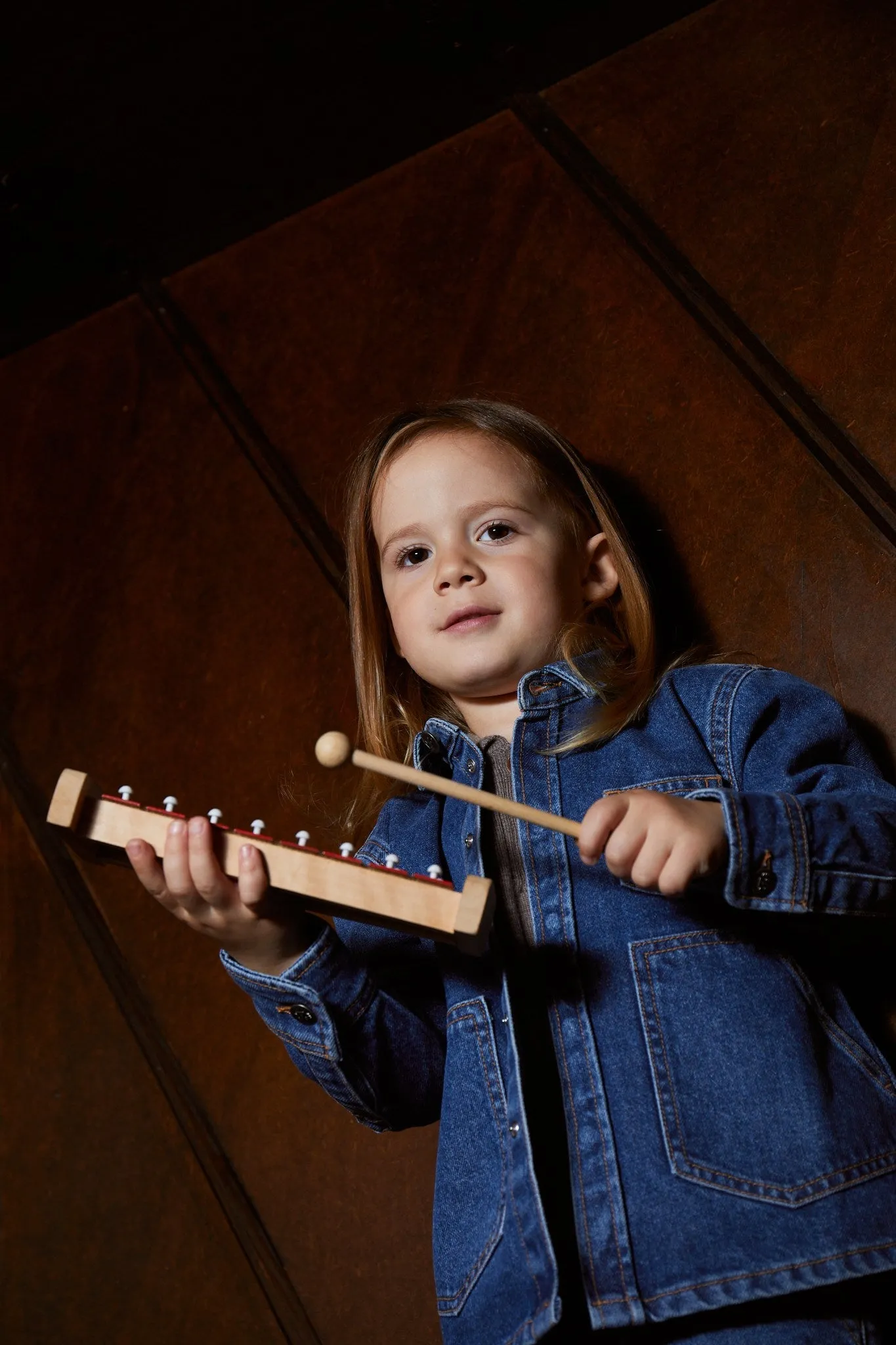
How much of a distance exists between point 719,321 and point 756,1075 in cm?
62

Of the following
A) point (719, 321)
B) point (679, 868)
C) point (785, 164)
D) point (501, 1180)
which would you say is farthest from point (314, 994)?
point (785, 164)

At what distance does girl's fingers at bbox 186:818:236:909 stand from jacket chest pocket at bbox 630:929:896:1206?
264 millimetres

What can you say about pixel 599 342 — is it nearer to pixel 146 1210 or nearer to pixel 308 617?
pixel 308 617

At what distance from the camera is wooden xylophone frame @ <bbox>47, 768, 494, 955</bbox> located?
24.9 inches

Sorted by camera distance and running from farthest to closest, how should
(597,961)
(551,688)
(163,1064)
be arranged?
1. (163,1064)
2. (551,688)
3. (597,961)

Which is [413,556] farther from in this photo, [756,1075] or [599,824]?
[756,1075]

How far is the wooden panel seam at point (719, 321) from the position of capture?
897 mm

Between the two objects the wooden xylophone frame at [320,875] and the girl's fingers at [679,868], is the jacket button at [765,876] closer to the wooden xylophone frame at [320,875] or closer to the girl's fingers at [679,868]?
the girl's fingers at [679,868]

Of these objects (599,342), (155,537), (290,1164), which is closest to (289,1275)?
(290,1164)

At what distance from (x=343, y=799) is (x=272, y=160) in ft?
2.15

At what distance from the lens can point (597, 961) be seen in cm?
74

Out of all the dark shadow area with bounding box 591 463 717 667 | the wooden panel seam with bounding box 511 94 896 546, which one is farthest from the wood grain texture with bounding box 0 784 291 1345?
the wooden panel seam with bounding box 511 94 896 546

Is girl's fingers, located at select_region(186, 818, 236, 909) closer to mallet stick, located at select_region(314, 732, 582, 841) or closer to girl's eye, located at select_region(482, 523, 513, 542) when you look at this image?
mallet stick, located at select_region(314, 732, 582, 841)

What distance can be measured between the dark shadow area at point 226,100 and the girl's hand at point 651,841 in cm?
78
